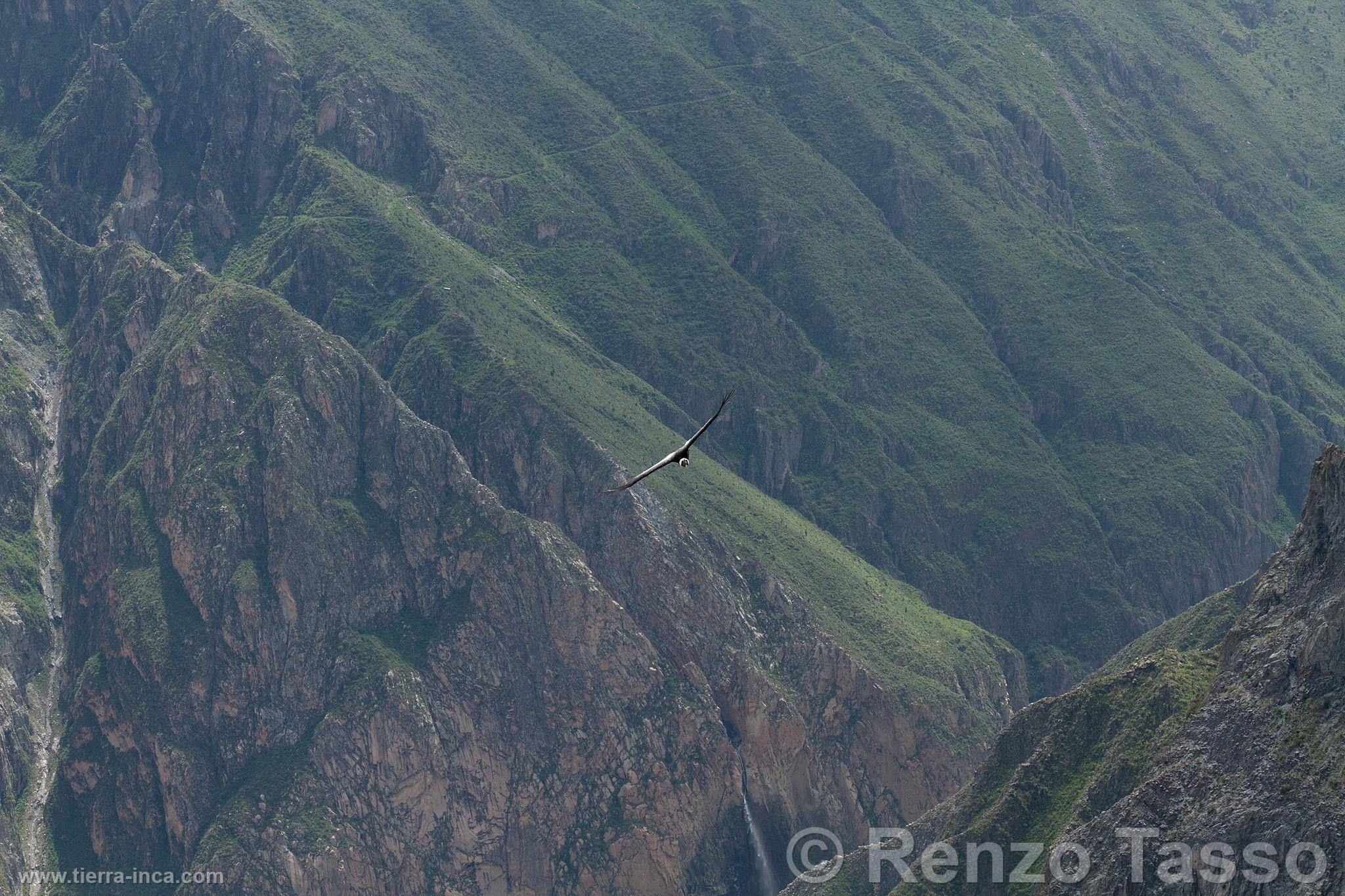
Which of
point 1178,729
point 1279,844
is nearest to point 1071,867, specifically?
point 1178,729

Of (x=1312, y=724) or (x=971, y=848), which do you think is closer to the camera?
(x=1312, y=724)

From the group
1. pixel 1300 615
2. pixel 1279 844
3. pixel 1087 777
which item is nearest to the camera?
pixel 1279 844

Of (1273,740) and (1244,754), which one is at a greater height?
(1273,740)

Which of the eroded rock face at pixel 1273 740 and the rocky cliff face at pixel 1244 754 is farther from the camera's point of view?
the rocky cliff face at pixel 1244 754

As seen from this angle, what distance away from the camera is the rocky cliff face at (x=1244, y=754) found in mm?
145000

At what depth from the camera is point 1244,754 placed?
502 ft

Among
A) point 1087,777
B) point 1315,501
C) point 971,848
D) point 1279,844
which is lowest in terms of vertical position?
point 971,848

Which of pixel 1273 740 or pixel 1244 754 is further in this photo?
pixel 1244 754

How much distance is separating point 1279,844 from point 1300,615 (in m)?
19.7

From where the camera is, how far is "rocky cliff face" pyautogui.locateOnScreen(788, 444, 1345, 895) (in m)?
145

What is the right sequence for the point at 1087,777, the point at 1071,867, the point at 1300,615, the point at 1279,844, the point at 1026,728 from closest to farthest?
1. the point at 1279,844
2. the point at 1300,615
3. the point at 1071,867
4. the point at 1087,777
5. the point at 1026,728

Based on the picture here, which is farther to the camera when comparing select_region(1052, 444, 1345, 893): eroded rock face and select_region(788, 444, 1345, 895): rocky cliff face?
select_region(788, 444, 1345, 895): rocky cliff face

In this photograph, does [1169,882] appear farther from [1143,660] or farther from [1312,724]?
[1143,660]

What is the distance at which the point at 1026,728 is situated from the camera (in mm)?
198750
